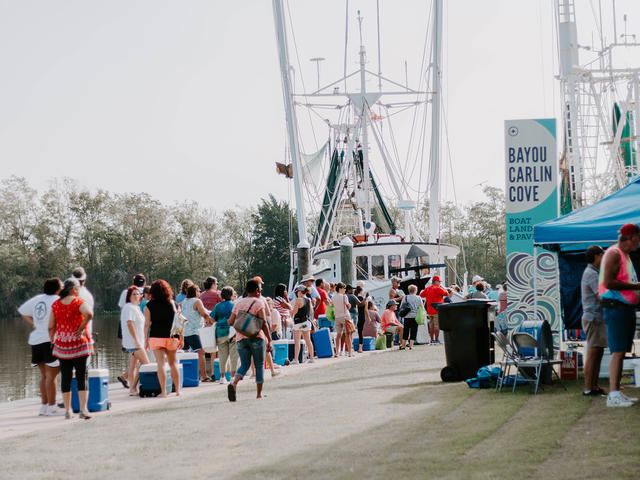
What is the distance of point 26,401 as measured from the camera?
13.6m

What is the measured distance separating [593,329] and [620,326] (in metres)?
0.87

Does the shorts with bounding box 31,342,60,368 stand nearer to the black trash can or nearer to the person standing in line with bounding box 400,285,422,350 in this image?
the black trash can

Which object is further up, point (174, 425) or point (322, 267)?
point (322, 267)

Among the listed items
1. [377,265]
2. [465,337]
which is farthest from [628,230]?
[377,265]

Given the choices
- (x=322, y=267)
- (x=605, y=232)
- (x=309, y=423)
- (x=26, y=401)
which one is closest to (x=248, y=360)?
(x=309, y=423)

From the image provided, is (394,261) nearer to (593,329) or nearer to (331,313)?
(331,313)

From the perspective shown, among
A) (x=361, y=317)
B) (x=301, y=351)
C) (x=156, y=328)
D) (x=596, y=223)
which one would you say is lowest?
(x=301, y=351)

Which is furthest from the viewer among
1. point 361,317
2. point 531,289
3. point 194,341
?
point 361,317

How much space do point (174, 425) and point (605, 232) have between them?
5.61 metres

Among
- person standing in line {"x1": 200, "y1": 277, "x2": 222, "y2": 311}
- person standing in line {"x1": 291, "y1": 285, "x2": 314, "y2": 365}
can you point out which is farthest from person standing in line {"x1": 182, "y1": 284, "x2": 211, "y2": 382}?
person standing in line {"x1": 291, "y1": 285, "x2": 314, "y2": 365}

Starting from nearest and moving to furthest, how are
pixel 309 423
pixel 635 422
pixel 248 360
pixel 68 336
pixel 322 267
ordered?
pixel 635 422 → pixel 309 423 → pixel 68 336 → pixel 248 360 → pixel 322 267

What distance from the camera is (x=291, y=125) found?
31703mm

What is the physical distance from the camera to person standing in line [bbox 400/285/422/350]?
21.2 metres

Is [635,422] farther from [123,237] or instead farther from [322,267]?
[123,237]
